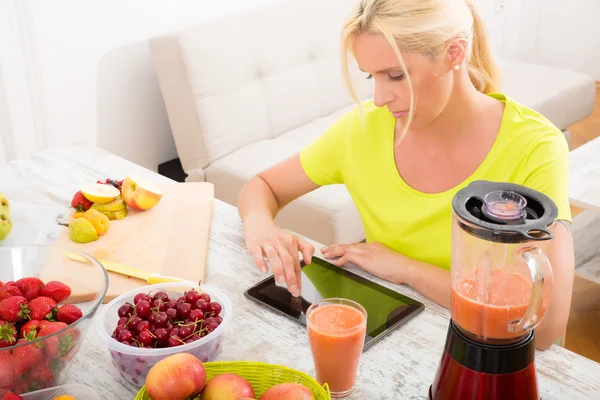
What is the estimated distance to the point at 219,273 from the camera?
4.66 feet

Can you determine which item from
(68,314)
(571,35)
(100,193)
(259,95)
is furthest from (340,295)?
(571,35)

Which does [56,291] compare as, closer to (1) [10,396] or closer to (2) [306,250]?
(1) [10,396]

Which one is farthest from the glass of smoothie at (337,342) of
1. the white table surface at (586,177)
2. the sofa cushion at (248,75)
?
the sofa cushion at (248,75)

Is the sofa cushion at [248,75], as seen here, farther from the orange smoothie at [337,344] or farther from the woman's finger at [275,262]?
the orange smoothie at [337,344]

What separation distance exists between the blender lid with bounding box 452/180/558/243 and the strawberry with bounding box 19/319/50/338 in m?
0.57

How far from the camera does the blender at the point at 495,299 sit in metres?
0.90

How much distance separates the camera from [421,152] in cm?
155

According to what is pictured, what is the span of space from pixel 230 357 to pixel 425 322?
1.07ft

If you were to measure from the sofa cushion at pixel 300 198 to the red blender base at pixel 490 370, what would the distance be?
4.83 feet

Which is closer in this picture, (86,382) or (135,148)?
(86,382)

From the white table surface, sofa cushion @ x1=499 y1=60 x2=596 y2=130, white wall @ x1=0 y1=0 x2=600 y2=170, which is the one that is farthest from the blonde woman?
sofa cushion @ x1=499 y1=60 x2=596 y2=130

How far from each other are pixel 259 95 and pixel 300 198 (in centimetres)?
56

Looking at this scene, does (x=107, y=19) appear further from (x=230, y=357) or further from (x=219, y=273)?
(x=230, y=357)

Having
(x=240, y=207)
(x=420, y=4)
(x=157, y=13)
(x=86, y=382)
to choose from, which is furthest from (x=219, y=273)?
(x=157, y=13)
